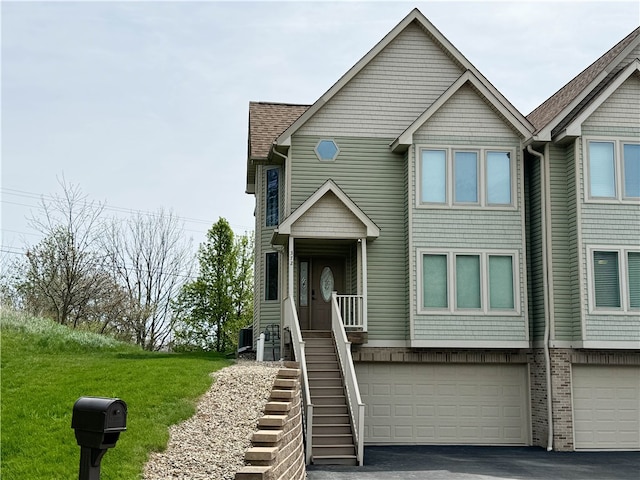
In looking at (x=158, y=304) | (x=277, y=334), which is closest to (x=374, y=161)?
(x=277, y=334)

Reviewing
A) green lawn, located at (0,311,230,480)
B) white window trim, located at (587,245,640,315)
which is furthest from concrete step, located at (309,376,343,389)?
white window trim, located at (587,245,640,315)

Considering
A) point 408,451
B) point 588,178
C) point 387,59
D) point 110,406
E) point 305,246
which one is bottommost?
point 408,451

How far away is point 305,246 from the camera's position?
2006cm

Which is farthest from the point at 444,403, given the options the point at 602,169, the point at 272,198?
the point at 272,198

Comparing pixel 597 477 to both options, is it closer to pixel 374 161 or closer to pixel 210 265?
pixel 374 161

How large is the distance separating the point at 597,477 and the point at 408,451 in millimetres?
4443

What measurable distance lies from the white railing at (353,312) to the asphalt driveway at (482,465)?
287 cm

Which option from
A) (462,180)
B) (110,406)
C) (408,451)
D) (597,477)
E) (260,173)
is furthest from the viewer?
(260,173)

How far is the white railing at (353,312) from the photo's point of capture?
1833cm

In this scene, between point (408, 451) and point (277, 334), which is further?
point (277, 334)

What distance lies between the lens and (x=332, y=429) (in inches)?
598

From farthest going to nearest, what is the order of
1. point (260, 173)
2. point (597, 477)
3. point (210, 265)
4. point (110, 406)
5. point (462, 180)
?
point (210, 265) → point (260, 173) → point (462, 180) → point (597, 477) → point (110, 406)

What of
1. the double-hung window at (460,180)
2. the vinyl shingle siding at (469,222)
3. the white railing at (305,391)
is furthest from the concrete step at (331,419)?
the double-hung window at (460,180)

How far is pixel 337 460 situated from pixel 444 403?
5.07 m
